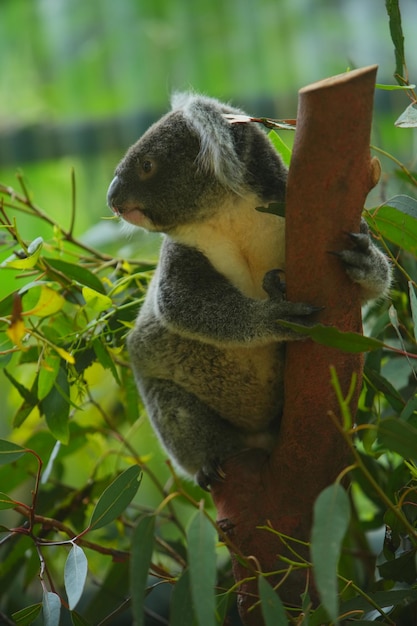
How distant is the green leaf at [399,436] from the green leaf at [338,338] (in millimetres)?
169

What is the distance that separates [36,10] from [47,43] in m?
0.22

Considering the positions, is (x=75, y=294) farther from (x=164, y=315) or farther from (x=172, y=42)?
(x=172, y=42)

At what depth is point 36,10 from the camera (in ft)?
15.0

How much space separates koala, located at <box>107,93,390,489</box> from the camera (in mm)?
1956

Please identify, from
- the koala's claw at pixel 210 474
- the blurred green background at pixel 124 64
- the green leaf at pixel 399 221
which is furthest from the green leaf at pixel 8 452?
the blurred green background at pixel 124 64

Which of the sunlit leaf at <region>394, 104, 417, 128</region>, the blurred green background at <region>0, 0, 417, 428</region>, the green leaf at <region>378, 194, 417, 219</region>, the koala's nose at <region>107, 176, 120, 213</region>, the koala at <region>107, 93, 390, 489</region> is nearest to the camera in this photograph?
the sunlit leaf at <region>394, 104, 417, 128</region>

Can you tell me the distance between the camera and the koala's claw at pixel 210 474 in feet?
6.54

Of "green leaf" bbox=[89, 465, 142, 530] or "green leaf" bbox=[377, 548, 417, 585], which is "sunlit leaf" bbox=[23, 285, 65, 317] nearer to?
"green leaf" bbox=[89, 465, 142, 530]

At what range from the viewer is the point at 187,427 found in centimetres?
218

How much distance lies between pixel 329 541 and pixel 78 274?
1180 mm

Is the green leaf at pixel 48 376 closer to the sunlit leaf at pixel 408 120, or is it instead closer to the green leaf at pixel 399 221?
the green leaf at pixel 399 221

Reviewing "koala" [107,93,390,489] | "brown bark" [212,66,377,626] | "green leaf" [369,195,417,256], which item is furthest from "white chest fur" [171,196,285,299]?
"brown bark" [212,66,377,626]

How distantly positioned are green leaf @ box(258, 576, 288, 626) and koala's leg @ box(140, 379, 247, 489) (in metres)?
0.80

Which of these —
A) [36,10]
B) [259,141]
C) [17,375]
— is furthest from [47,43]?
[259,141]
